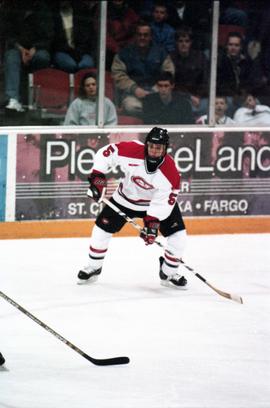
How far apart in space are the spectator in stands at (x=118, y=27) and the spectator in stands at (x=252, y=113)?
2.72 feet

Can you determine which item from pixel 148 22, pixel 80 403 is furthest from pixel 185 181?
pixel 80 403

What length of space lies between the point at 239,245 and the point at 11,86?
156cm

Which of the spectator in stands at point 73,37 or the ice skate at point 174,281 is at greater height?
the spectator in stands at point 73,37

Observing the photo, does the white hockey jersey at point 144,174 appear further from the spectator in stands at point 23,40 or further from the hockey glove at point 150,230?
the spectator in stands at point 23,40

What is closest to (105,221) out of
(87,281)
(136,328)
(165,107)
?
(87,281)

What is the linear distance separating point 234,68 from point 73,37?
3.43ft

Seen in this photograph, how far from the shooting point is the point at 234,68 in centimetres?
752

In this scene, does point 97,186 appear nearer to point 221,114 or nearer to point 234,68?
point 221,114

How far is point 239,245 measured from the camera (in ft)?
23.3

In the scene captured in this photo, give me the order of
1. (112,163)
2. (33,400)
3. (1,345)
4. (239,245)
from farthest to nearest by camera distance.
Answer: (239,245) < (112,163) < (1,345) < (33,400)

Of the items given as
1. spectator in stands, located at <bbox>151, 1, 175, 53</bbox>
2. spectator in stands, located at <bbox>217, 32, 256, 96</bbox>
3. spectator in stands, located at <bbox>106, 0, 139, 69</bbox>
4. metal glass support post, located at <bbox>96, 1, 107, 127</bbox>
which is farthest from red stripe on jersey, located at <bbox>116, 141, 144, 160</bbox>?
spectator in stands, located at <bbox>217, 32, 256, 96</bbox>

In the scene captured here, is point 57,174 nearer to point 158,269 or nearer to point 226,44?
point 158,269

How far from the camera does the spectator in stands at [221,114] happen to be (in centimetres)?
740

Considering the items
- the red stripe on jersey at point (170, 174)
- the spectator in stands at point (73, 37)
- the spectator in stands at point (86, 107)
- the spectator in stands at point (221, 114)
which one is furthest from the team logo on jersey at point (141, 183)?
the spectator in stands at point (221, 114)
